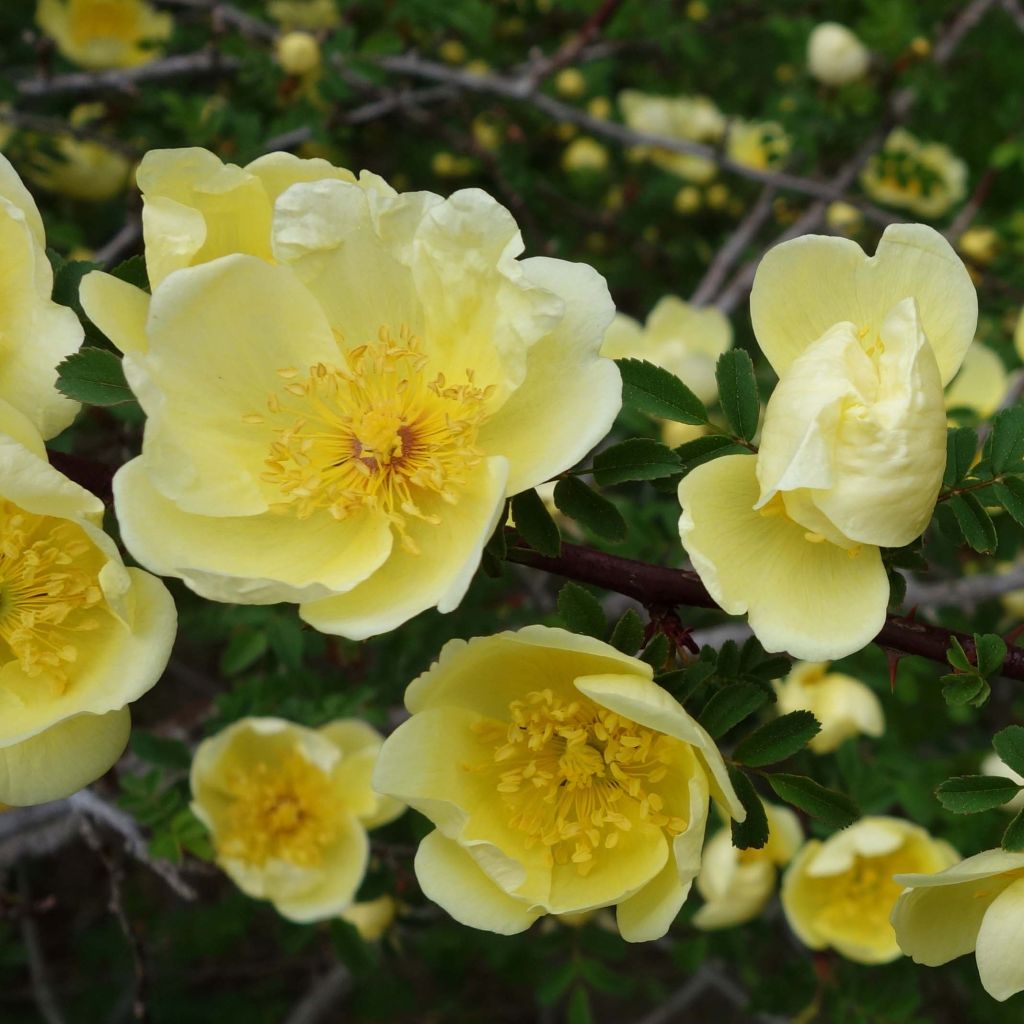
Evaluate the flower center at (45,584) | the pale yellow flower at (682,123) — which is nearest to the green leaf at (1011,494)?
the flower center at (45,584)

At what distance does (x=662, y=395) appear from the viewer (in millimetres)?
1402

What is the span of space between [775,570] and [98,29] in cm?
326

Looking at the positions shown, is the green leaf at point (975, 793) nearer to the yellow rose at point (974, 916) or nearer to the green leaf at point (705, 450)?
the yellow rose at point (974, 916)

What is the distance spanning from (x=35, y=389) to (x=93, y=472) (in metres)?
0.11

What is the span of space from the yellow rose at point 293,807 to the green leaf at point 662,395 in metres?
1.05

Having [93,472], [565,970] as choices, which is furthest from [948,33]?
[93,472]

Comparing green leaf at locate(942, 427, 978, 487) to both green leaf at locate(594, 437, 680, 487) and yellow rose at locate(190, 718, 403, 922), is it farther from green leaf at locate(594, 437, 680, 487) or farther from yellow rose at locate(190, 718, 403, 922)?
yellow rose at locate(190, 718, 403, 922)

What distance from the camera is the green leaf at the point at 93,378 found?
3.91 feet

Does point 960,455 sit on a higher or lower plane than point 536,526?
higher

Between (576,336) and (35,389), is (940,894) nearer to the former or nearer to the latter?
(576,336)

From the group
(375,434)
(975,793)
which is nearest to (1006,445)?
(975,793)

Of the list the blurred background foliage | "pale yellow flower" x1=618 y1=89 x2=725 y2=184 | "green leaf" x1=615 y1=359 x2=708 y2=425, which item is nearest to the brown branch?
"green leaf" x1=615 y1=359 x2=708 y2=425

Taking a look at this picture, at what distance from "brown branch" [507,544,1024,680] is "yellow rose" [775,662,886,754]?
109 centimetres

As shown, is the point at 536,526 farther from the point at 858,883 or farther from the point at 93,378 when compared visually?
the point at 858,883
